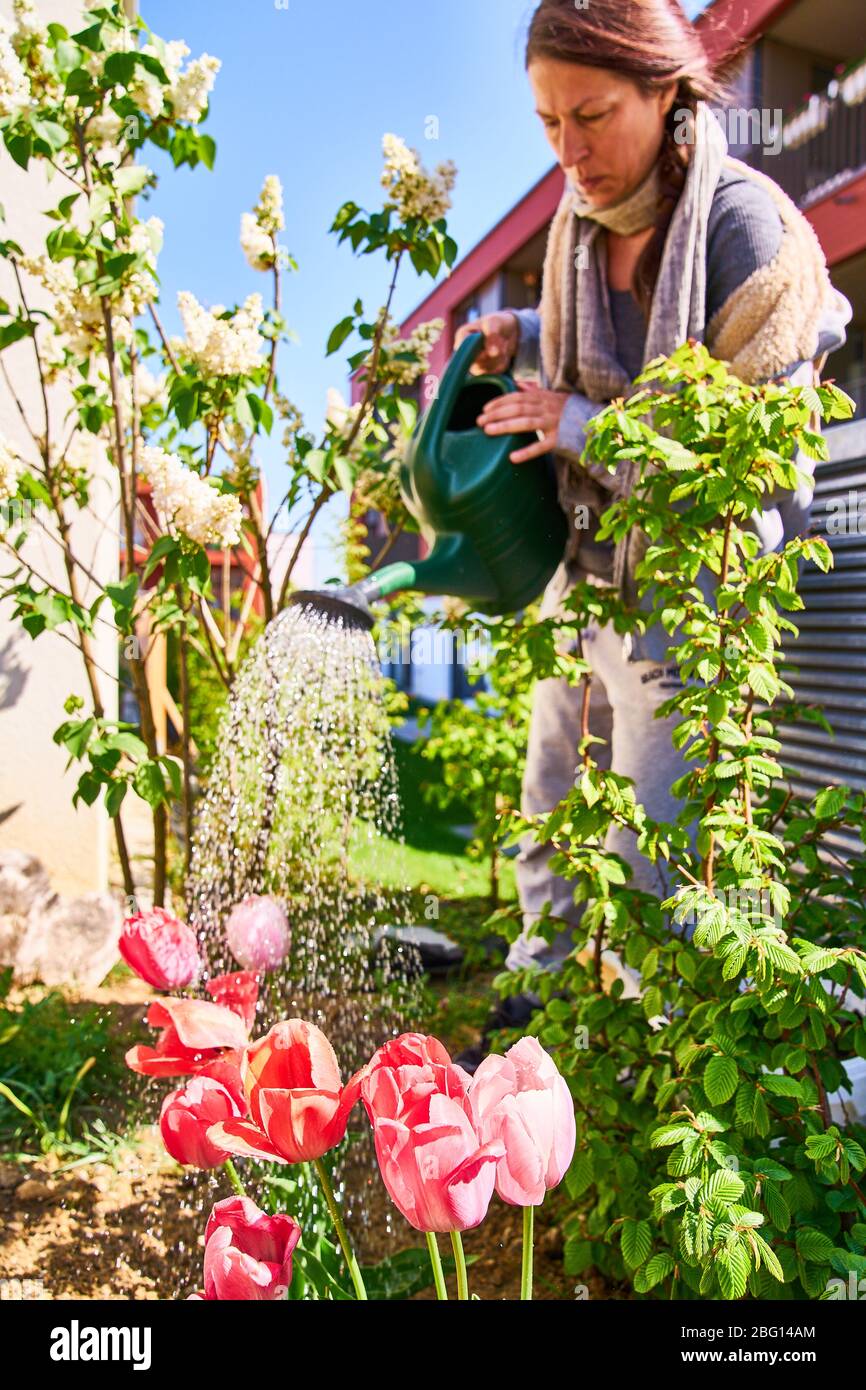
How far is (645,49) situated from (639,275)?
12.6 inches

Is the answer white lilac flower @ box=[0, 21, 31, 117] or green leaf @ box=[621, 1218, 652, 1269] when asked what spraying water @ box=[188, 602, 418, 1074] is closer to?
green leaf @ box=[621, 1218, 652, 1269]

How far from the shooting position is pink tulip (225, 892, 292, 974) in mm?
1428

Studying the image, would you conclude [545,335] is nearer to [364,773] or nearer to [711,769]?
[711,769]

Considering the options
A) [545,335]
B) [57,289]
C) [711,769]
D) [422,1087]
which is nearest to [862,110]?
[545,335]

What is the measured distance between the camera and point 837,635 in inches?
75.0

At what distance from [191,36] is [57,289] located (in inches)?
20.5

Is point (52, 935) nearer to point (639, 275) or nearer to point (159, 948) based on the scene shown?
point (159, 948)

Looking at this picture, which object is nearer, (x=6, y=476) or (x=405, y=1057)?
(x=405, y=1057)

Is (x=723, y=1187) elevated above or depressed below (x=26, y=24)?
below

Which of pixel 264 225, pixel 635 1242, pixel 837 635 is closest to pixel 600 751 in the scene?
pixel 837 635

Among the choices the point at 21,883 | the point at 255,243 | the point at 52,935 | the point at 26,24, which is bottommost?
the point at 52,935

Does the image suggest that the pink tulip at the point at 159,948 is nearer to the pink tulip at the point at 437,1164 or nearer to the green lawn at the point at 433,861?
the pink tulip at the point at 437,1164

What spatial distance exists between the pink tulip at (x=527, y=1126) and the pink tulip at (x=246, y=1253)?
0.15 m

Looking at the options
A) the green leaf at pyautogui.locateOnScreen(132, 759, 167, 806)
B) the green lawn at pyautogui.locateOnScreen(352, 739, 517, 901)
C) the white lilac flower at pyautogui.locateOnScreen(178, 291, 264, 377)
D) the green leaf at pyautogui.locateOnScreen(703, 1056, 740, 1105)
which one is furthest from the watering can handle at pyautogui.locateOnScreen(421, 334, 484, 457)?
the green lawn at pyautogui.locateOnScreen(352, 739, 517, 901)
